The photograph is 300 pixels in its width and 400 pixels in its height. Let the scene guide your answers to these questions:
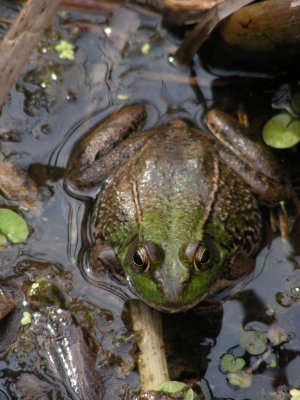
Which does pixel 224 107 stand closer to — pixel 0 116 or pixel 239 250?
pixel 239 250

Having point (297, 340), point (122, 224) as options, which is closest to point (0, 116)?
point (122, 224)

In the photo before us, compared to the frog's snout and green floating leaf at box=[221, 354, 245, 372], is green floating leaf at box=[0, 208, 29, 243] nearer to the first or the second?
the frog's snout

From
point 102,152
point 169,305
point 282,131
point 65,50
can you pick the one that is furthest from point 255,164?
point 65,50

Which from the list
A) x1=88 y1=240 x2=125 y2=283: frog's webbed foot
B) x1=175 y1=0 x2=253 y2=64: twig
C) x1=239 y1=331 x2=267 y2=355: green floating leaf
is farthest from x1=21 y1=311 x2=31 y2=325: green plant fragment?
x1=175 y1=0 x2=253 y2=64: twig

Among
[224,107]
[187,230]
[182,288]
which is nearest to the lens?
[182,288]

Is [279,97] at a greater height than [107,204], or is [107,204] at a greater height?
[279,97]

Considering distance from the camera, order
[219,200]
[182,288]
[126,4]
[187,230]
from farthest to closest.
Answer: [126,4] → [219,200] → [187,230] → [182,288]
